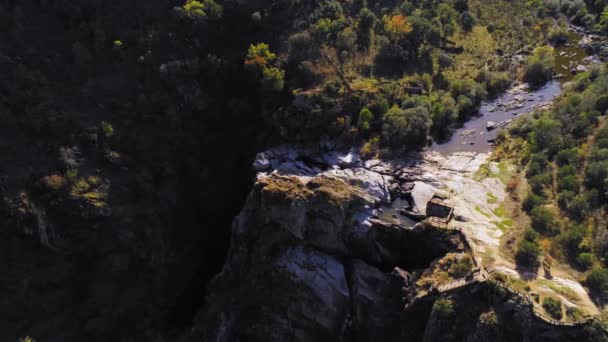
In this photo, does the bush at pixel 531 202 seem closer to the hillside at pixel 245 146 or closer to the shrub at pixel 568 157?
the hillside at pixel 245 146

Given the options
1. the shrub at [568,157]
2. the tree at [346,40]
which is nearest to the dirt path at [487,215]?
the shrub at [568,157]

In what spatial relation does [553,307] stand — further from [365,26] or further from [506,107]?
[365,26]

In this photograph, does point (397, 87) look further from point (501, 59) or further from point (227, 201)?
point (227, 201)

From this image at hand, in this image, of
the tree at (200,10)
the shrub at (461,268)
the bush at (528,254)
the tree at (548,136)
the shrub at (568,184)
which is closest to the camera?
the bush at (528,254)

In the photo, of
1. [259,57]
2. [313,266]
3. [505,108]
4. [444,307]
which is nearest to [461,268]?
[444,307]

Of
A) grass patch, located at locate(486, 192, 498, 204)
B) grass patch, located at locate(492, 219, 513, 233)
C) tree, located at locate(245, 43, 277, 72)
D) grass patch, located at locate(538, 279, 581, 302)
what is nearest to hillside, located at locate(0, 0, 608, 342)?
tree, located at locate(245, 43, 277, 72)

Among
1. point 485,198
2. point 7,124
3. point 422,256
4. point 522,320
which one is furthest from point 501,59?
point 7,124
